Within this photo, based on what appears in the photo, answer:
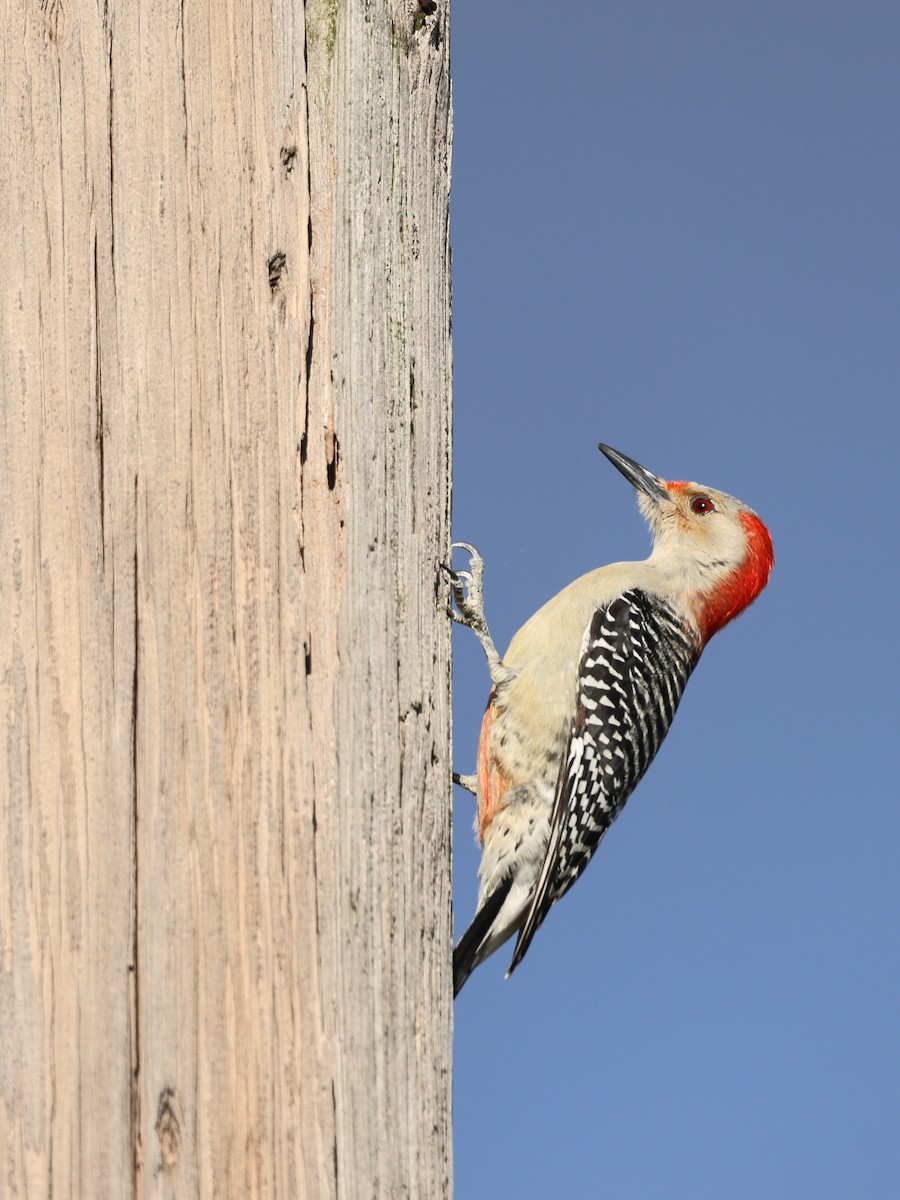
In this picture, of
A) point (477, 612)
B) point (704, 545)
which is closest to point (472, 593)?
point (477, 612)

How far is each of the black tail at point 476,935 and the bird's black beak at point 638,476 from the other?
2.17 metres

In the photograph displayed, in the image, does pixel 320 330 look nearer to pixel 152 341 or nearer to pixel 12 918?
pixel 152 341

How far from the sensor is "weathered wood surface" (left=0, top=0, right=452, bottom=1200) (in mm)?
1674

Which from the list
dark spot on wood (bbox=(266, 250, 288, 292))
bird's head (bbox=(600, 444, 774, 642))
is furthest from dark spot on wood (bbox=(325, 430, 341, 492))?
bird's head (bbox=(600, 444, 774, 642))

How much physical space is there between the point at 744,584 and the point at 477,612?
186cm

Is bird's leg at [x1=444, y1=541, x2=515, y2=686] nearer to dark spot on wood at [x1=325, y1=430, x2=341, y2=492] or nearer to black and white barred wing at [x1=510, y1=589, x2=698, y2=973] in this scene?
black and white barred wing at [x1=510, y1=589, x2=698, y2=973]

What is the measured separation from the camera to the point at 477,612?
170 inches

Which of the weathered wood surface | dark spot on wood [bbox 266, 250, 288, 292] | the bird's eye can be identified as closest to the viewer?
the weathered wood surface

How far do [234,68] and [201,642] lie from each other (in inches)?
36.6

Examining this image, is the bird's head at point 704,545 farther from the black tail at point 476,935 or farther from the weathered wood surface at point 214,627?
the weathered wood surface at point 214,627

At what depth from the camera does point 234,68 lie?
6.68 ft

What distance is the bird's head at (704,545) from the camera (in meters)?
5.64

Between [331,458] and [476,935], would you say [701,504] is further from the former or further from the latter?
[331,458]

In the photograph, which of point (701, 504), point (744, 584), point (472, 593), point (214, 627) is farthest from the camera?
point (701, 504)
